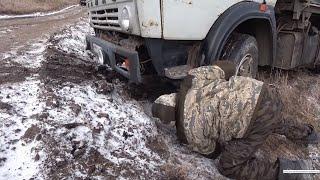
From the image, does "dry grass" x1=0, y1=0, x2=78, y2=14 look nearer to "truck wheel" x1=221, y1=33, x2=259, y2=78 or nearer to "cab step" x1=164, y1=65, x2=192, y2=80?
"truck wheel" x1=221, y1=33, x2=259, y2=78

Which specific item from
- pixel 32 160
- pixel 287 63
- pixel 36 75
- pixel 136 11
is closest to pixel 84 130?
pixel 32 160

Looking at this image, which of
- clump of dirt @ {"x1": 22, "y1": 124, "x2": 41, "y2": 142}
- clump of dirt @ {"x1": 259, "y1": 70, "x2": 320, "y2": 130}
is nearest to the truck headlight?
clump of dirt @ {"x1": 22, "y1": 124, "x2": 41, "y2": 142}

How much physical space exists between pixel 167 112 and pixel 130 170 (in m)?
0.66

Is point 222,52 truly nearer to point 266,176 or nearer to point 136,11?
point 136,11

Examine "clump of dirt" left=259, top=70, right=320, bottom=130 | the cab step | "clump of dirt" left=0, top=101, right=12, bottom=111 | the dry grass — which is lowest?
"clump of dirt" left=259, top=70, right=320, bottom=130

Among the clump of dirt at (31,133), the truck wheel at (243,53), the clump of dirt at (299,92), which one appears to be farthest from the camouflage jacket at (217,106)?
the clump of dirt at (299,92)

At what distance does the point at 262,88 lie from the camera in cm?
341

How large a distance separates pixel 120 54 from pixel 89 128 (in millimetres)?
893

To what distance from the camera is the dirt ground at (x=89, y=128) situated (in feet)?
11.0

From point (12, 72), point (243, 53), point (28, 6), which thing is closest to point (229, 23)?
point (243, 53)

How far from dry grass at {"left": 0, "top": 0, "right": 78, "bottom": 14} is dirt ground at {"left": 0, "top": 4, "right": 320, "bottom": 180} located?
942cm

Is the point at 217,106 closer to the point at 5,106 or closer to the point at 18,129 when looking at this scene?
the point at 18,129

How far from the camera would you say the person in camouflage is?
11.3 ft

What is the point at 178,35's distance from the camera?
4094 mm
